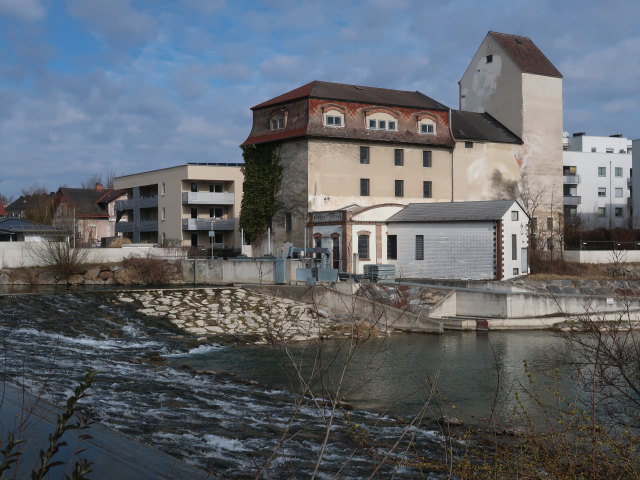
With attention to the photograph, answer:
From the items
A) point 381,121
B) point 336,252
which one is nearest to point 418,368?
point 336,252

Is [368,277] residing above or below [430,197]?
below

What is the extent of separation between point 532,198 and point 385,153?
44.2ft

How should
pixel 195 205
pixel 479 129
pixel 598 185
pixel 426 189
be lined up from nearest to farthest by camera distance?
pixel 426 189 < pixel 479 129 < pixel 195 205 < pixel 598 185

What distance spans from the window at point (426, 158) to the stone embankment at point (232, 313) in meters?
19.3

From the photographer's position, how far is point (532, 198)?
5441cm

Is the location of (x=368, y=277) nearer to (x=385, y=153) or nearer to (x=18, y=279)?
(x=385, y=153)

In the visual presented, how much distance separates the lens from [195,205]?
66.0 m

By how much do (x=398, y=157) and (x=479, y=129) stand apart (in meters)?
8.59

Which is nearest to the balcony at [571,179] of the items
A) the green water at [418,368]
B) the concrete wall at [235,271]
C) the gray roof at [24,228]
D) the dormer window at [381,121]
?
the dormer window at [381,121]

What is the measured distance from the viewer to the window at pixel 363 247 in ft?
142

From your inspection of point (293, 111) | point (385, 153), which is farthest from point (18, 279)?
point (385, 153)

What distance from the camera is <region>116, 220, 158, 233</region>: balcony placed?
69.0 metres

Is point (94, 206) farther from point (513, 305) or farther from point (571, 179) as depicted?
point (513, 305)

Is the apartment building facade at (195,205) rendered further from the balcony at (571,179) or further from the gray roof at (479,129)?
the balcony at (571,179)
